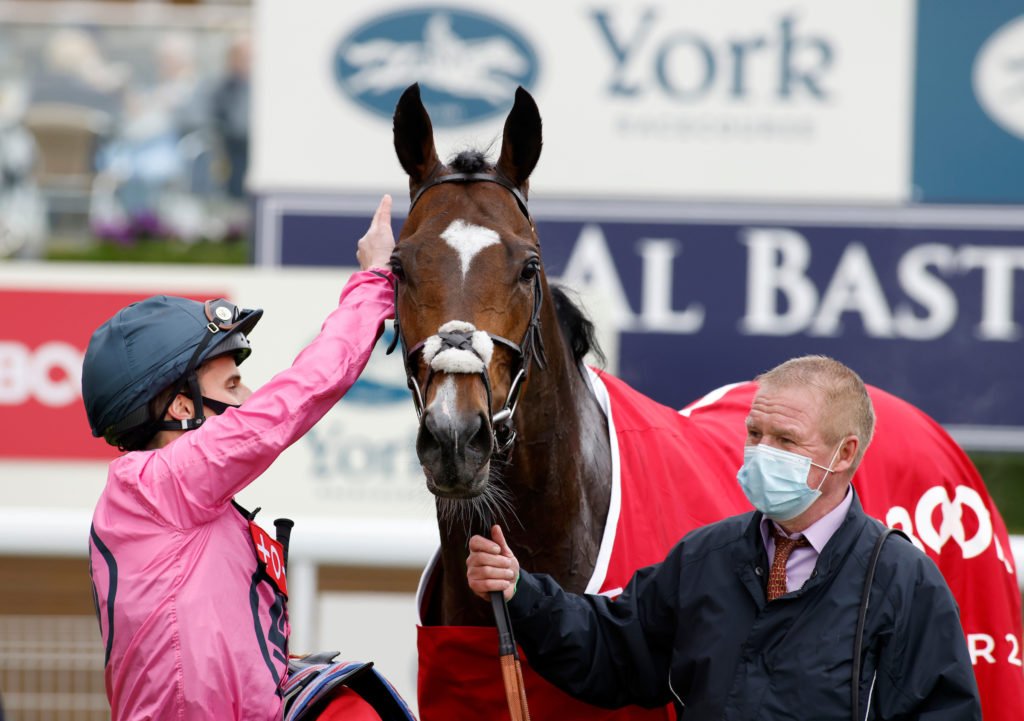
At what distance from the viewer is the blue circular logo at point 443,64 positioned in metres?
6.28

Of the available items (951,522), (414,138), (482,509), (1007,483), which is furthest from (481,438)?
(1007,483)

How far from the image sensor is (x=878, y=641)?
2111 mm

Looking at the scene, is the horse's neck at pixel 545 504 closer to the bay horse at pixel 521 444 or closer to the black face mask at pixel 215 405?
the bay horse at pixel 521 444

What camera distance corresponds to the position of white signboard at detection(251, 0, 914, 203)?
20.3ft

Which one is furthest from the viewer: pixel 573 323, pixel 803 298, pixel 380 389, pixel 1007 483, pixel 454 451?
pixel 1007 483

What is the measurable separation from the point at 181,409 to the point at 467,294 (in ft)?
1.77

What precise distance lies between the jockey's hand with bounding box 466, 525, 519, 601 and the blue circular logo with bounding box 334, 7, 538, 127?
4122mm

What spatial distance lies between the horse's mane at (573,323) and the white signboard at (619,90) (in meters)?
3.40

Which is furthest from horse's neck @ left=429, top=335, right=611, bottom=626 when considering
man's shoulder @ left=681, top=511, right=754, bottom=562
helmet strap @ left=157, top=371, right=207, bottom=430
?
helmet strap @ left=157, top=371, right=207, bottom=430

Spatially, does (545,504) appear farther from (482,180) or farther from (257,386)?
(257,386)

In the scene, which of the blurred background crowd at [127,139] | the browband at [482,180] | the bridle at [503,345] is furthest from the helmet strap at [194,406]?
the blurred background crowd at [127,139]

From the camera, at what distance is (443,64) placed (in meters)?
6.28

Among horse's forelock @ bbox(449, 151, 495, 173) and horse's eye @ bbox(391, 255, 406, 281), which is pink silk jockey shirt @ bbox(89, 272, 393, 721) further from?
horse's forelock @ bbox(449, 151, 495, 173)

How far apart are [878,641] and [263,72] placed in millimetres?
4891
